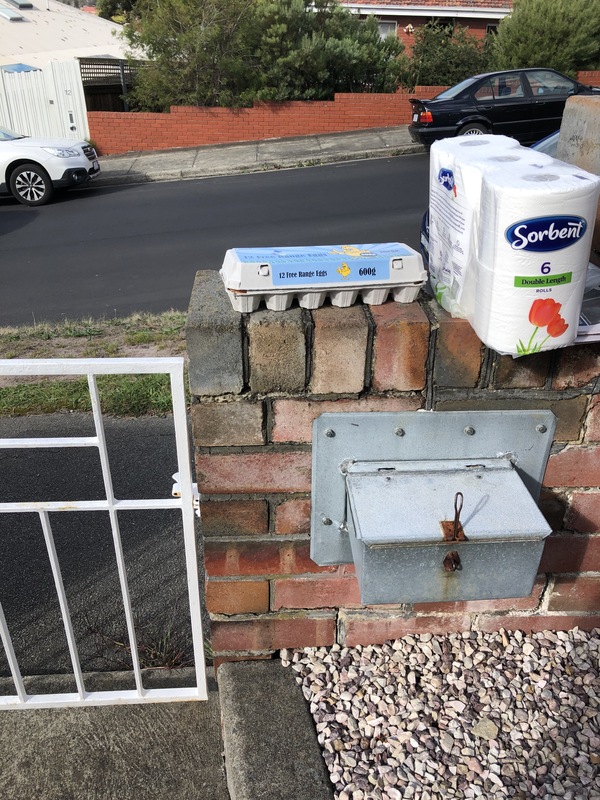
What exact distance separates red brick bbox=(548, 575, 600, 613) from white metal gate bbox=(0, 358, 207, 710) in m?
1.02

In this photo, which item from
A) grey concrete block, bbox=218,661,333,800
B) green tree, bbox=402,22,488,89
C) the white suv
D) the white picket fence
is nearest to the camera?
grey concrete block, bbox=218,661,333,800

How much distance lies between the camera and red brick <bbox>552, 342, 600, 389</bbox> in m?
1.61

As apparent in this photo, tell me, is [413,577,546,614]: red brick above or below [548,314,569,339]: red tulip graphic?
below

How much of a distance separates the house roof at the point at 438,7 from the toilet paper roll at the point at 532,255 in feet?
77.7

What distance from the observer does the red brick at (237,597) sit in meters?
1.86

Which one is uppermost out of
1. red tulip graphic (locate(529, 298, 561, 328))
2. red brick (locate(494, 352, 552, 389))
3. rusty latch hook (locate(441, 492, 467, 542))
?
red tulip graphic (locate(529, 298, 561, 328))

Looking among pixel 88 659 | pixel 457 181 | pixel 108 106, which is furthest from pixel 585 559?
pixel 108 106

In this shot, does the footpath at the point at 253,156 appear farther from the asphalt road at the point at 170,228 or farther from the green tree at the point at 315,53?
the green tree at the point at 315,53

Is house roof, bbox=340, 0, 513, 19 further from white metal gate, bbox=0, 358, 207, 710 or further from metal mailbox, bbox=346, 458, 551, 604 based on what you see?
metal mailbox, bbox=346, 458, 551, 604

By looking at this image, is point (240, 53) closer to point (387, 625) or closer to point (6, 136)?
point (6, 136)

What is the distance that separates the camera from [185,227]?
10.6 m

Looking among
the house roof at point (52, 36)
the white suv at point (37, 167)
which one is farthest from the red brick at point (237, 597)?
the house roof at point (52, 36)

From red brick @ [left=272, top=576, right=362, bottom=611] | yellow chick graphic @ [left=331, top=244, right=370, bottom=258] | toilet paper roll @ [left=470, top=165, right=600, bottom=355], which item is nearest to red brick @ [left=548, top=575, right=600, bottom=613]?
red brick @ [left=272, top=576, right=362, bottom=611]

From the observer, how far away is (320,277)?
1.55m
